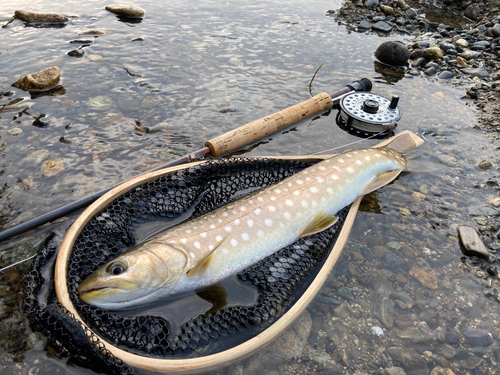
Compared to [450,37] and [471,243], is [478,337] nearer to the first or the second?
[471,243]

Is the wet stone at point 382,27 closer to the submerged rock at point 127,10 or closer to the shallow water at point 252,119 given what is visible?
the shallow water at point 252,119

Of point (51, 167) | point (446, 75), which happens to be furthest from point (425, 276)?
point (446, 75)

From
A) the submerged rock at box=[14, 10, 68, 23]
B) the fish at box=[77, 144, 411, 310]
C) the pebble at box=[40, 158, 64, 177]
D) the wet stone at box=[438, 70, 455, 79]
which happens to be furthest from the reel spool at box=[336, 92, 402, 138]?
the submerged rock at box=[14, 10, 68, 23]

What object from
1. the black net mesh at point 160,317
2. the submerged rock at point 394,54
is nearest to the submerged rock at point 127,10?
the submerged rock at point 394,54

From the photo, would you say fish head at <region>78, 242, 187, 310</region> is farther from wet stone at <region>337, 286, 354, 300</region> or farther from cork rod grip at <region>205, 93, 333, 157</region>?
cork rod grip at <region>205, 93, 333, 157</region>

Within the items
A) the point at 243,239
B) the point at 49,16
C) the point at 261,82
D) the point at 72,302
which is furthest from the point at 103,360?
the point at 49,16
